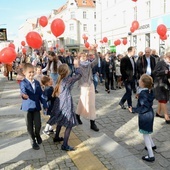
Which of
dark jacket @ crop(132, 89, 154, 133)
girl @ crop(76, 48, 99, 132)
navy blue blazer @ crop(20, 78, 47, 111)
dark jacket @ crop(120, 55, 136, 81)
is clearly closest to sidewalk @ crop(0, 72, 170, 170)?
girl @ crop(76, 48, 99, 132)

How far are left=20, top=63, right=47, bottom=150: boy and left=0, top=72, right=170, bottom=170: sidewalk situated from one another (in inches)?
15.0

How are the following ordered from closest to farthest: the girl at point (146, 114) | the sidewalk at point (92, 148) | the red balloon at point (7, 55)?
the sidewalk at point (92, 148), the girl at point (146, 114), the red balloon at point (7, 55)

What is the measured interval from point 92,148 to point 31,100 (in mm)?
1384

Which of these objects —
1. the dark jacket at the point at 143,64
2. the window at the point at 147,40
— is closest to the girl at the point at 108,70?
the dark jacket at the point at 143,64

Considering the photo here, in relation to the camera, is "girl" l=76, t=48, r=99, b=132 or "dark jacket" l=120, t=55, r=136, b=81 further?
"dark jacket" l=120, t=55, r=136, b=81

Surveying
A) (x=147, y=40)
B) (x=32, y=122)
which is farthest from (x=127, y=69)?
(x=147, y=40)

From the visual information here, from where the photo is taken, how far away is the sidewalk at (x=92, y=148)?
4051 mm

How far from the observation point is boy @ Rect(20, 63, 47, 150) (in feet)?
14.7

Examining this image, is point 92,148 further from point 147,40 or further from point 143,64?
point 147,40

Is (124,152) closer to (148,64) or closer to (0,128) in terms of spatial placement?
(0,128)

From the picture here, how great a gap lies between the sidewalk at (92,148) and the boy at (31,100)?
381mm

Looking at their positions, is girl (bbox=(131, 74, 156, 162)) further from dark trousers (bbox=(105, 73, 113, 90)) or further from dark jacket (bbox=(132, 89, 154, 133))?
dark trousers (bbox=(105, 73, 113, 90))

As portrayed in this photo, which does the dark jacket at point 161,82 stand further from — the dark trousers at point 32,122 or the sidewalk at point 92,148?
the dark trousers at point 32,122

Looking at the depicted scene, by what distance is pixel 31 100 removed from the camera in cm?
454
